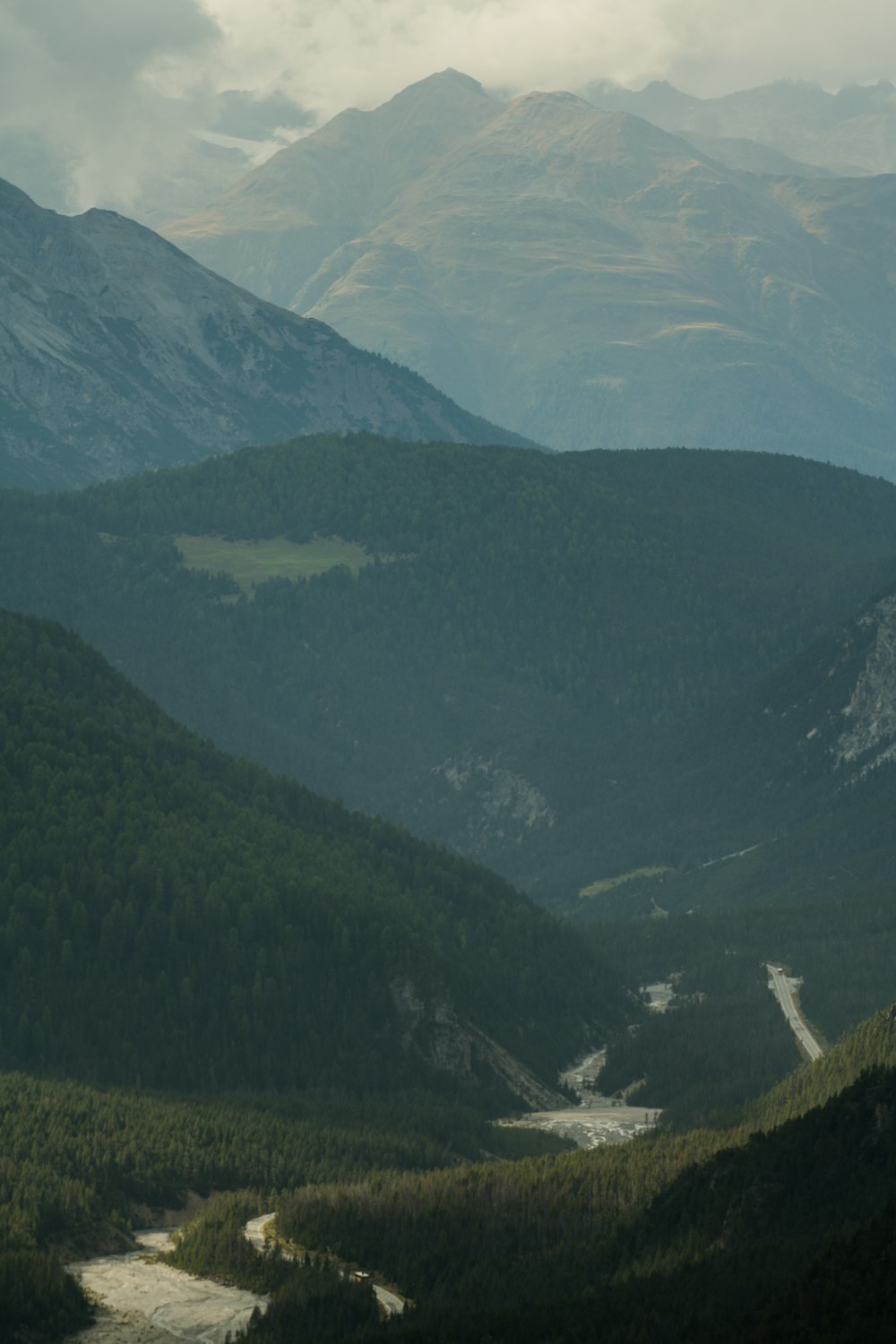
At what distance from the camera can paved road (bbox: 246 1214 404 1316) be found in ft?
427

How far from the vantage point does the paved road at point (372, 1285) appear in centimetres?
13012

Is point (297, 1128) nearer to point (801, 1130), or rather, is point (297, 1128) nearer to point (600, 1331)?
point (801, 1130)

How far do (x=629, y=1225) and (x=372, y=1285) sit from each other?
14735 millimetres

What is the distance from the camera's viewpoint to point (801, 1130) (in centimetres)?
13250

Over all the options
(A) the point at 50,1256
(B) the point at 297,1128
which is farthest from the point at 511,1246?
(B) the point at 297,1128

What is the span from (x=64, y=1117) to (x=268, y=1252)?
32836 mm

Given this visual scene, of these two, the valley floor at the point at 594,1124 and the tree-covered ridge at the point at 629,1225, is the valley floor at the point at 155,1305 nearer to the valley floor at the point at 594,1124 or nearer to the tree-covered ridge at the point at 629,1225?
the tree-covered ridge at the point at 629,1225

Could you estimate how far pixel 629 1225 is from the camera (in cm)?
13550

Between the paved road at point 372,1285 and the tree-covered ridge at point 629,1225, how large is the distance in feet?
4.43

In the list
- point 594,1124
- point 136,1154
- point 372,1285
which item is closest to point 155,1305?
point 372,1285

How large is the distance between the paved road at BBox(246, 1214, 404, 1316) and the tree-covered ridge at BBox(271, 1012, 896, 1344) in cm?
135

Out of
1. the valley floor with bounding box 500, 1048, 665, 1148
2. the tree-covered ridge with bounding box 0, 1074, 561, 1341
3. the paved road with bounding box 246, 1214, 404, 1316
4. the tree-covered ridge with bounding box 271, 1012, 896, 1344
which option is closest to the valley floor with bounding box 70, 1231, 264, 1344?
the tree-covered ridge with bounding box 0, 1074, 561, 1341

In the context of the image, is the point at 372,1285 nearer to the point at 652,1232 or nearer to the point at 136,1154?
the point at 652,1232

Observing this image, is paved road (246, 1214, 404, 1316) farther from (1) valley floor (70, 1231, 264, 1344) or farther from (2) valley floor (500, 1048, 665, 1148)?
(2) valley floor (500, 1048, 665, 1148)
